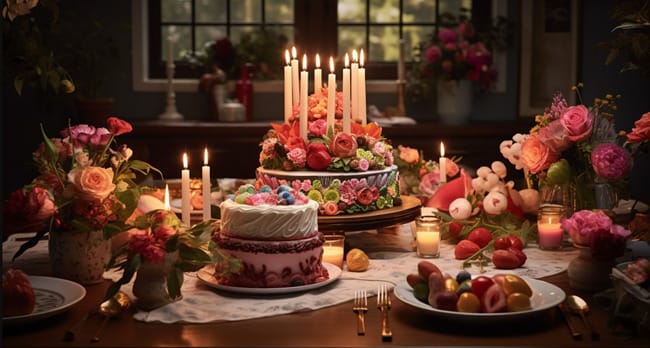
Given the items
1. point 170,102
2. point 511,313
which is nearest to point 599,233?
point 511,313

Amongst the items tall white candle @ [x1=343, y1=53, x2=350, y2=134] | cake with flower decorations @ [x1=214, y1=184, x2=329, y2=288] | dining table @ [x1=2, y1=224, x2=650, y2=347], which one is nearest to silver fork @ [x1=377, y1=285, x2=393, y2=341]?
dining table @ [x1=2, y1=224, x2=650, y2=347]

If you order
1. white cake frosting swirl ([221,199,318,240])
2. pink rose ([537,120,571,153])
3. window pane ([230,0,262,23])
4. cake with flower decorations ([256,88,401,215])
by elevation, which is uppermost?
window pane ([230,0,262,23])

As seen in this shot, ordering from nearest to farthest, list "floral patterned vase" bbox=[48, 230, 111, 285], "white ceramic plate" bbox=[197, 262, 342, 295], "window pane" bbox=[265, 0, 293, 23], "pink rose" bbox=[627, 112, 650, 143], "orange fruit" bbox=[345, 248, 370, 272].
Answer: "white ceramic plate" bbox=[197, 262, 342, 295] → "floral patterned vase" bbox=[48, 230, 111, 285] → "orange fruit" bbox=[345, 248, 370, 272] → "pink rose" bbox=[627, 112, 650, 143] → "window pane" bbox=[265, 0, 293, 23]

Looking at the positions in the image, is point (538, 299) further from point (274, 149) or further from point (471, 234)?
point (274, 149)

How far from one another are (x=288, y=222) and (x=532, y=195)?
1.01 m

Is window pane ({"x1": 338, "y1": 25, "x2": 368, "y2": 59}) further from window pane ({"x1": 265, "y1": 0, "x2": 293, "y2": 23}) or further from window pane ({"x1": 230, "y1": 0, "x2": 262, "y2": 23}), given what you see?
window pane ({"x1": 230, "y1": 0, "x2": 262, "y2": 23})

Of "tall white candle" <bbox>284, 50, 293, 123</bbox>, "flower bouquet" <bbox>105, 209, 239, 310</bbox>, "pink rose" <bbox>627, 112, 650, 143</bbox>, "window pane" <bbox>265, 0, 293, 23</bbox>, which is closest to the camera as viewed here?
"flower bouquet" <bbox>105, 209, 239, 310</bbox>

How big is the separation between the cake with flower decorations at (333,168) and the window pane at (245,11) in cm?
294

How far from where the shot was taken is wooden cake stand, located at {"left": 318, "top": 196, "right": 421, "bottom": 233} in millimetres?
2506

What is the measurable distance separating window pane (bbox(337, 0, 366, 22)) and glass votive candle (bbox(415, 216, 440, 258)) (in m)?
3.10

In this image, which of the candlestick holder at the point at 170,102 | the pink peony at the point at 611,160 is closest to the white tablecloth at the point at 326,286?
the pink peony at the point at 611,160

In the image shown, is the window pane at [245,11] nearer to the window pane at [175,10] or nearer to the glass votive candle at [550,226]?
the window pane at [175,10]

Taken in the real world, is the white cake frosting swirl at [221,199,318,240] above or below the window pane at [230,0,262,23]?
below

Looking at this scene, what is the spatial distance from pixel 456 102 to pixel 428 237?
2714mm
